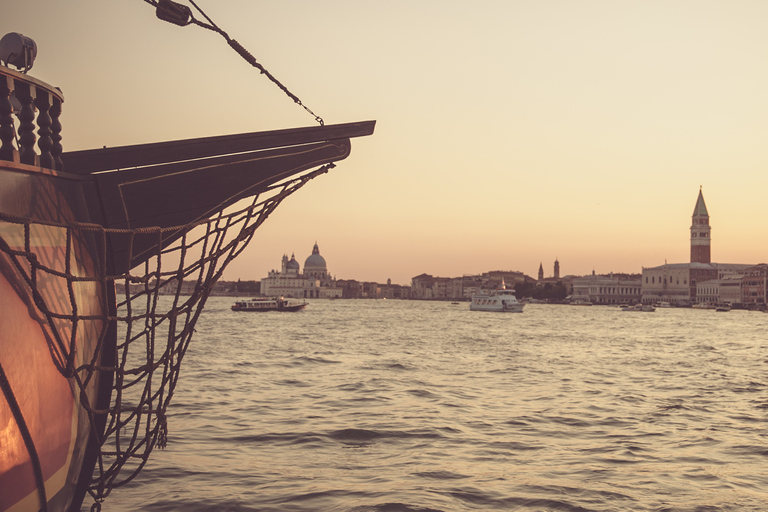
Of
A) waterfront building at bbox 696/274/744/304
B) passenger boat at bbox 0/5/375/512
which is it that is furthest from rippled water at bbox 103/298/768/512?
waterfront building at bbox 696/274/744/304

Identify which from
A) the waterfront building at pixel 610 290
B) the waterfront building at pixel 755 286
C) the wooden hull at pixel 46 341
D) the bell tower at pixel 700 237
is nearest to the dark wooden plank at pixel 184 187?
the wooden hull at pixel 46 341

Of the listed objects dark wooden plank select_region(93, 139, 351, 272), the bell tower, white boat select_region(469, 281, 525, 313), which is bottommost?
white boat select_region(469, 281, 525, 313)

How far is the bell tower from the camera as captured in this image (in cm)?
15938

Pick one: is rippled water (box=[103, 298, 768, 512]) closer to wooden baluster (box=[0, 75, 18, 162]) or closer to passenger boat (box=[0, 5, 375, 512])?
passenger boat (box=[0, 5, 375, 512])

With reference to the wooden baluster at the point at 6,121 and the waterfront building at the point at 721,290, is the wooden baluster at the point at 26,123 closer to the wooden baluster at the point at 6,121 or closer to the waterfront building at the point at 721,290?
the wooden baluster at the point at 6,121

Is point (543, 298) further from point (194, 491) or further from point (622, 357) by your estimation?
point (194, 491)

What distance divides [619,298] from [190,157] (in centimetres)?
16511

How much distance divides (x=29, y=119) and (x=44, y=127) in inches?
5.8

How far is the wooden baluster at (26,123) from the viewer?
3.75 meters

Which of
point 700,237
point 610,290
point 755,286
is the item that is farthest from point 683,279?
point 755,286

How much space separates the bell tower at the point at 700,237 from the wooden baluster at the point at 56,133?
558 ft

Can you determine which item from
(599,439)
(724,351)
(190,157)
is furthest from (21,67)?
(724,351)

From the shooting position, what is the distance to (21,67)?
404 centimetres

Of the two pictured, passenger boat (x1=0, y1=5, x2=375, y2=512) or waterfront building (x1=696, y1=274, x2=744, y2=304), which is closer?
passenger boat (x1=0, y1=5, x2=375, y2=512)
